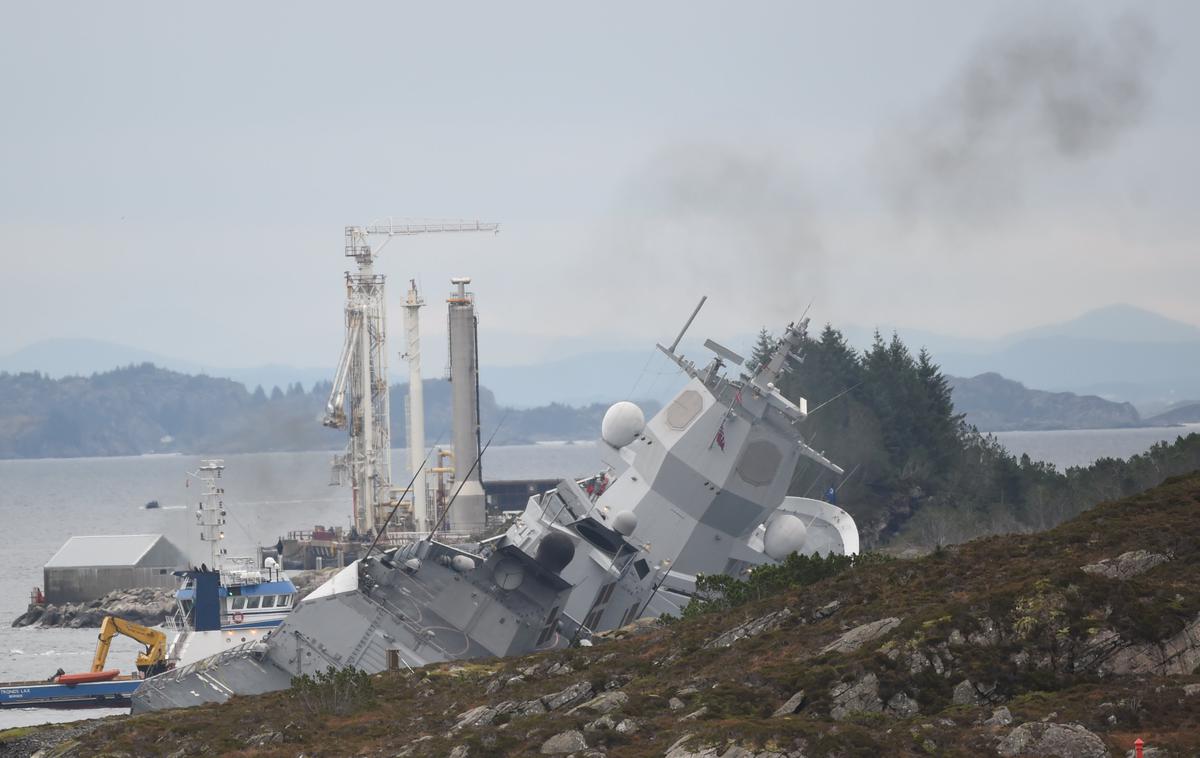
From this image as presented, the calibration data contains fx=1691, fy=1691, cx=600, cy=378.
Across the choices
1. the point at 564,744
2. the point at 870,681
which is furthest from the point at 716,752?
the point at 870,681

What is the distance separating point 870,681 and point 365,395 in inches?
3625

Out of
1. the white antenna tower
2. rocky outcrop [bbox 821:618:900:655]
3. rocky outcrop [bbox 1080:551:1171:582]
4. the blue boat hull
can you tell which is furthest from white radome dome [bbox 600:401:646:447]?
rocky outcrop [bbox 1080:551:1171:582]

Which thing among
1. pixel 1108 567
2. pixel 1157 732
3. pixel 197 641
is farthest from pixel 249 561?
pixel 1157 732

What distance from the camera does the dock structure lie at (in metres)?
104

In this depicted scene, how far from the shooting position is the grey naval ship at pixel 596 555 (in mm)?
45688

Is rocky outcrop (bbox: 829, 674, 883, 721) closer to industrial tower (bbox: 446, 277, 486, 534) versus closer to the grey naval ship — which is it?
the grey naval ship

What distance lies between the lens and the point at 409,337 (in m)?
126

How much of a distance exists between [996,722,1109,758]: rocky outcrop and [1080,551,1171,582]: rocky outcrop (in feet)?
22.3

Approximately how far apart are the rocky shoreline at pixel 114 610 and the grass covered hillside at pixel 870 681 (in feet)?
188

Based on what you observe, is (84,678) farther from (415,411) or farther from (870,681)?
(415,411)

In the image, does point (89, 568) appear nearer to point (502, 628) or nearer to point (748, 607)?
point (502, 628)

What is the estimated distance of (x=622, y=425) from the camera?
181 feet

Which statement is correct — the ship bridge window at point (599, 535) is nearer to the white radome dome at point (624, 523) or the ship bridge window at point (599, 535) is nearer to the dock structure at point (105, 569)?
the white radome dome at point (624, 523)

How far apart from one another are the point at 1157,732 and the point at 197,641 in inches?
1643
